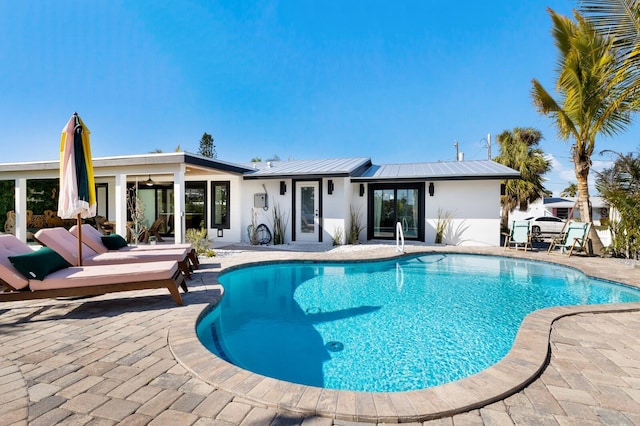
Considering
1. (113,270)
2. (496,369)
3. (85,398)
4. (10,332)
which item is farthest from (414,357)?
(10,332)

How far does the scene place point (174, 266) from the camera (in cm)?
504

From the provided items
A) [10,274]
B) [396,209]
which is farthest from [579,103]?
[10,274]

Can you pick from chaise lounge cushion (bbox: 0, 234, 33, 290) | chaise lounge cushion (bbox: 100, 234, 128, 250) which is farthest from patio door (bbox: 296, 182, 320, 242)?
chaise lounge cushion (bbox: 0, 234, 33, 290)

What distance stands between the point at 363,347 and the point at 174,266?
10.7 feet

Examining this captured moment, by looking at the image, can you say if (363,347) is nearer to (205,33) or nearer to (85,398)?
(85,398)

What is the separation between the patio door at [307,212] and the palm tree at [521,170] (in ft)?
40.7

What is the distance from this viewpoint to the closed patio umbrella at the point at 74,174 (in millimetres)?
5113

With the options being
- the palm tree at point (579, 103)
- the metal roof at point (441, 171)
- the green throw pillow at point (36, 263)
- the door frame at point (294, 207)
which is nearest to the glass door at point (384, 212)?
the metal roof at point (441, 171)

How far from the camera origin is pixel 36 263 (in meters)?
4.31

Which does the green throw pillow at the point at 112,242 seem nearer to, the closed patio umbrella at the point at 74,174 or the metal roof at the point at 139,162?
the closed patio umbrella at the point at 74,174

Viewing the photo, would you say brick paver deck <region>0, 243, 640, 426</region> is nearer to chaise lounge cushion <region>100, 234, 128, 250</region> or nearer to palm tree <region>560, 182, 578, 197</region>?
chaise lounge cushion <region>100, 234, 128, 250</region>

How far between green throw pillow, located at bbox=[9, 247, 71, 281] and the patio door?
356 inches

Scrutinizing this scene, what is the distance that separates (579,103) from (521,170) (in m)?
9.98

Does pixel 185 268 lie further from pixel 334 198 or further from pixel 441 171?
pixel 441 171
